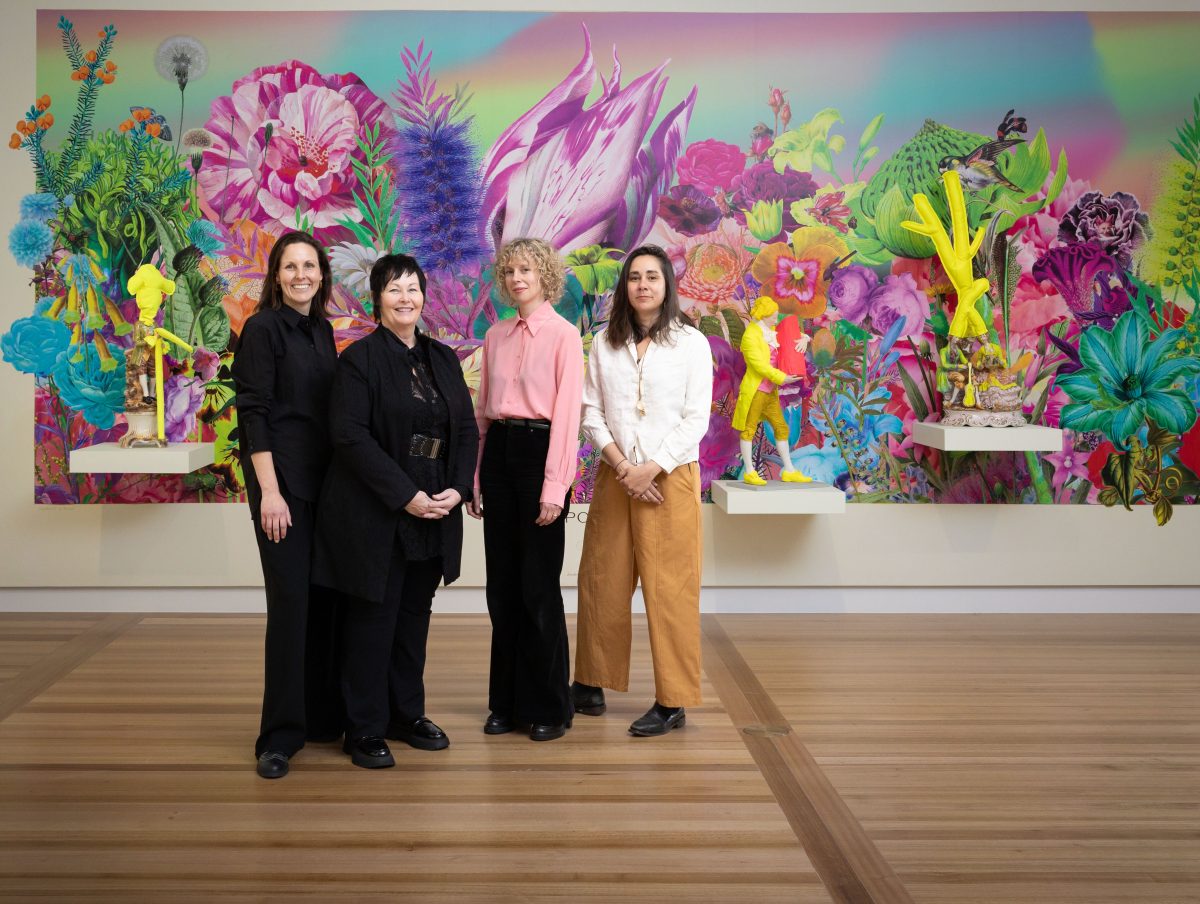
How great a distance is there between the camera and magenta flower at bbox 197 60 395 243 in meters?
5.08

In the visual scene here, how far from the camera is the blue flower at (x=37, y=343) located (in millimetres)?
5074

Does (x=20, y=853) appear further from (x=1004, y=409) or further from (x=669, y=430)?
(x=1004, y=409)

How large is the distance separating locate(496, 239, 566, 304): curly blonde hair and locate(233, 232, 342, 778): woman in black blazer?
0.51 meters

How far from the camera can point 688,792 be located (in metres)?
2.95

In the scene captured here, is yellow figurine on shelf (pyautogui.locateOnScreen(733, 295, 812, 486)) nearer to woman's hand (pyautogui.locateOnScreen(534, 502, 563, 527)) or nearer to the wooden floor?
the wooden floor

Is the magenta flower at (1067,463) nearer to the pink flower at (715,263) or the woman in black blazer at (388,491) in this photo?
the pink flower at (715,263)

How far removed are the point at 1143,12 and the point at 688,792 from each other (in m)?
4.21

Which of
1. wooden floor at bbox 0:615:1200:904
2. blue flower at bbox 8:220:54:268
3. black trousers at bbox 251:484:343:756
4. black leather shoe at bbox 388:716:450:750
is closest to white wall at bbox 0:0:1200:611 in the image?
blue flower at bbox 8:220:54:268

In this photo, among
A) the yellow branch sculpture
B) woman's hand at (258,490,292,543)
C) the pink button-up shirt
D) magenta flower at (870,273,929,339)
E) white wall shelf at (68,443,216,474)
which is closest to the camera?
woman's hand at (258,490,292,543)

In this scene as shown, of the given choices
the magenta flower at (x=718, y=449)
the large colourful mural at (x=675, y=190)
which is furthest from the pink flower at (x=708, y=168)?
the magenta flower at (x=718, y=449)

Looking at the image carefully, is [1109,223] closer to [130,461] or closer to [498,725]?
[498,725]

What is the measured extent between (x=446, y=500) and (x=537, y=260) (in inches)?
28.8

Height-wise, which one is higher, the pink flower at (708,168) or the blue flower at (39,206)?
the pink flower at (708,168)

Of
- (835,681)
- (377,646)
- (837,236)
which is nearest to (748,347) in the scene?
(837,236)
